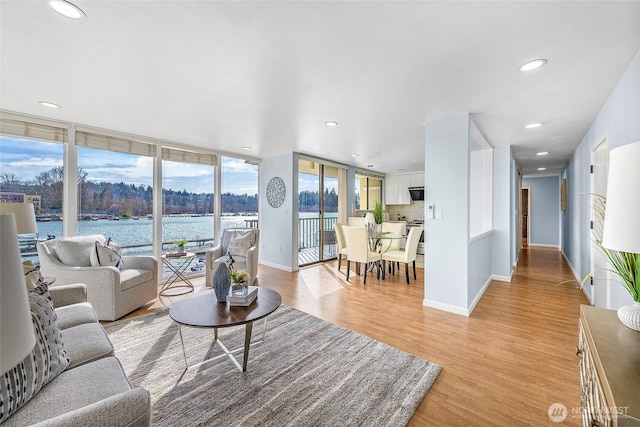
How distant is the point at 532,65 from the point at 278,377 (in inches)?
120

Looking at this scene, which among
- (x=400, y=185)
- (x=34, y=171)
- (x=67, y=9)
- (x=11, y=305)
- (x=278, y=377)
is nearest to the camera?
(x=11, y=305)

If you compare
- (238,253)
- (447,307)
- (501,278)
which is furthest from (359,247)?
(501,278)

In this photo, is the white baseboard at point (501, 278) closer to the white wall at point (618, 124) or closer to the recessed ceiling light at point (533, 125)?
the white wall at point (618, 124)

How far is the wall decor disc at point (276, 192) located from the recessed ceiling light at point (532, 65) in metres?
4.16

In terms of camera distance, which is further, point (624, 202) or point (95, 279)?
point (95, 279)

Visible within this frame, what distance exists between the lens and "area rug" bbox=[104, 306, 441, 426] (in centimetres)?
170

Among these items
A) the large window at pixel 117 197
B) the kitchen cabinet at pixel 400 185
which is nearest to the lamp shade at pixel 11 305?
the large window at pixel 117 197

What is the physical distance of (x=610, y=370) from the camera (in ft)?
3.25

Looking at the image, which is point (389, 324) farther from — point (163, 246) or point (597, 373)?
point (163, 246)

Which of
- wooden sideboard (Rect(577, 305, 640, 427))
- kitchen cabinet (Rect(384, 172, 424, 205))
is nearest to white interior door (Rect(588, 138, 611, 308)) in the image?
wooden sideboard (Rect(577, 305, 640, 427))

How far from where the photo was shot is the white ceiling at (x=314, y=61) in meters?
1.58

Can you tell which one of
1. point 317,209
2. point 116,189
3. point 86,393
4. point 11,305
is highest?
point 116,189
